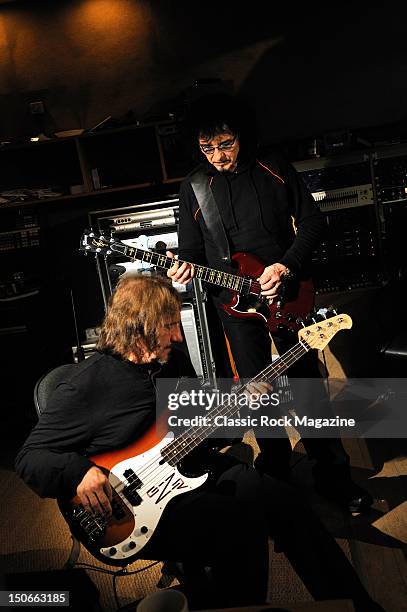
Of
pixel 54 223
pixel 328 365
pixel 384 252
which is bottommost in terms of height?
pixel 328 365

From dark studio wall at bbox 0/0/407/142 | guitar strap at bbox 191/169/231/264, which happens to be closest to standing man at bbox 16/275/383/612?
guitar strap at bbox 191/169/231/264

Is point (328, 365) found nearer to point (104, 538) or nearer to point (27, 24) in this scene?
point (104, 538)

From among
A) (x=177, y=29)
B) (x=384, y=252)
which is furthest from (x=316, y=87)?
(x=384, y=252)

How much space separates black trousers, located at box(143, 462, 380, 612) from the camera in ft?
4.91

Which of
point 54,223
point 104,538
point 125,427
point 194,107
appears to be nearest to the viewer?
point 104,538

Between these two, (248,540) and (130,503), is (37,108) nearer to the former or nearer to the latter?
(130,503)

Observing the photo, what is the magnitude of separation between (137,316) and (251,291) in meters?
0.72

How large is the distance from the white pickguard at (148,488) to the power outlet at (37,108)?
330 centimetres

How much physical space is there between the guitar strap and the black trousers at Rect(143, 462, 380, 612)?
1035 mm

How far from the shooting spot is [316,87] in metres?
4.00

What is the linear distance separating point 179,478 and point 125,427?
Result: 227 millimetres

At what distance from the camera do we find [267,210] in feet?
7.47

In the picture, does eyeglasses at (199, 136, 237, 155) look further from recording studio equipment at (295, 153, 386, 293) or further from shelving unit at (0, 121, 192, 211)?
shelving unit at (0, 121, 192, 211)

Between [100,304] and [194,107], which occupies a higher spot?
[194,107]
